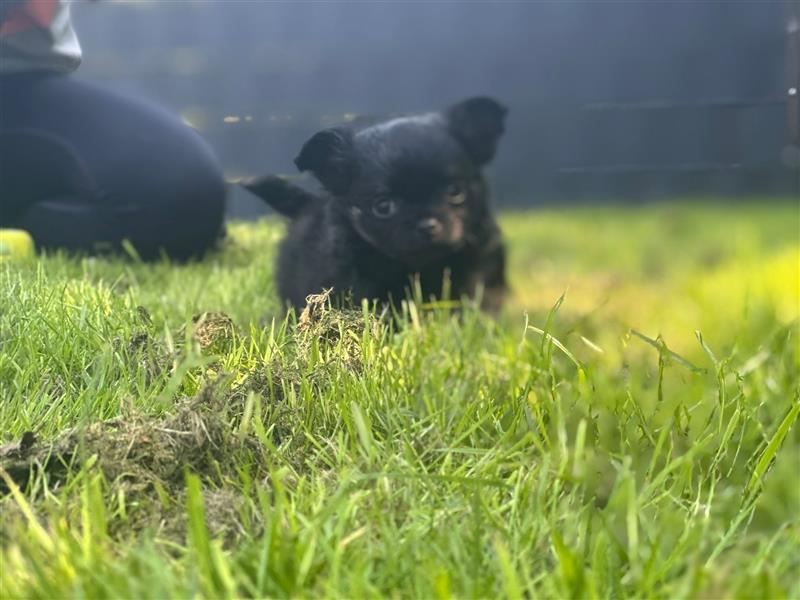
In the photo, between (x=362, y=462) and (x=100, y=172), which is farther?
(x=100, y=172)

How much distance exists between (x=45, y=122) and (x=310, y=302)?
1155 mm

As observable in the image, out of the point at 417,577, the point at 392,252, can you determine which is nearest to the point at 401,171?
the point at 392,252

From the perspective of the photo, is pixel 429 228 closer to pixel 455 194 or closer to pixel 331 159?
pixel 455 194

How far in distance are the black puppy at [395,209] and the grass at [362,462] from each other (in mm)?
218

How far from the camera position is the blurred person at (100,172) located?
7.48 feet

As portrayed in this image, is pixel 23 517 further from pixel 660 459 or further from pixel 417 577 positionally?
pixel 660 459

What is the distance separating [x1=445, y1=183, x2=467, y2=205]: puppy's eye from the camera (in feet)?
7.76

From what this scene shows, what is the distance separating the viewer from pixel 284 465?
1.28 meters

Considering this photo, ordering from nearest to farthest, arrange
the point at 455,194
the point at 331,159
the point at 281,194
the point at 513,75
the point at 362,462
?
1. the point at 362,462
2. the point at 331,159
3. the point at 281,194
4. the point at 455,194
5. the point at 513,75

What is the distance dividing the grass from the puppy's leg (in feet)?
1.05

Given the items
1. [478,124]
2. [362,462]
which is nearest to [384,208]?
[478,124]

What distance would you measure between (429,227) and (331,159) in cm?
43

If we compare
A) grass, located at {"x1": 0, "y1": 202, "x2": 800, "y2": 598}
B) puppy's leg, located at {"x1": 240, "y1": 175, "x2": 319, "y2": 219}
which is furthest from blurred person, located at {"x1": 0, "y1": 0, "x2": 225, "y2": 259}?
grass, located at {"x1": 0, "y1": 202, "x2": 800, "y2": 598}

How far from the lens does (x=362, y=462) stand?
51.1 inches
